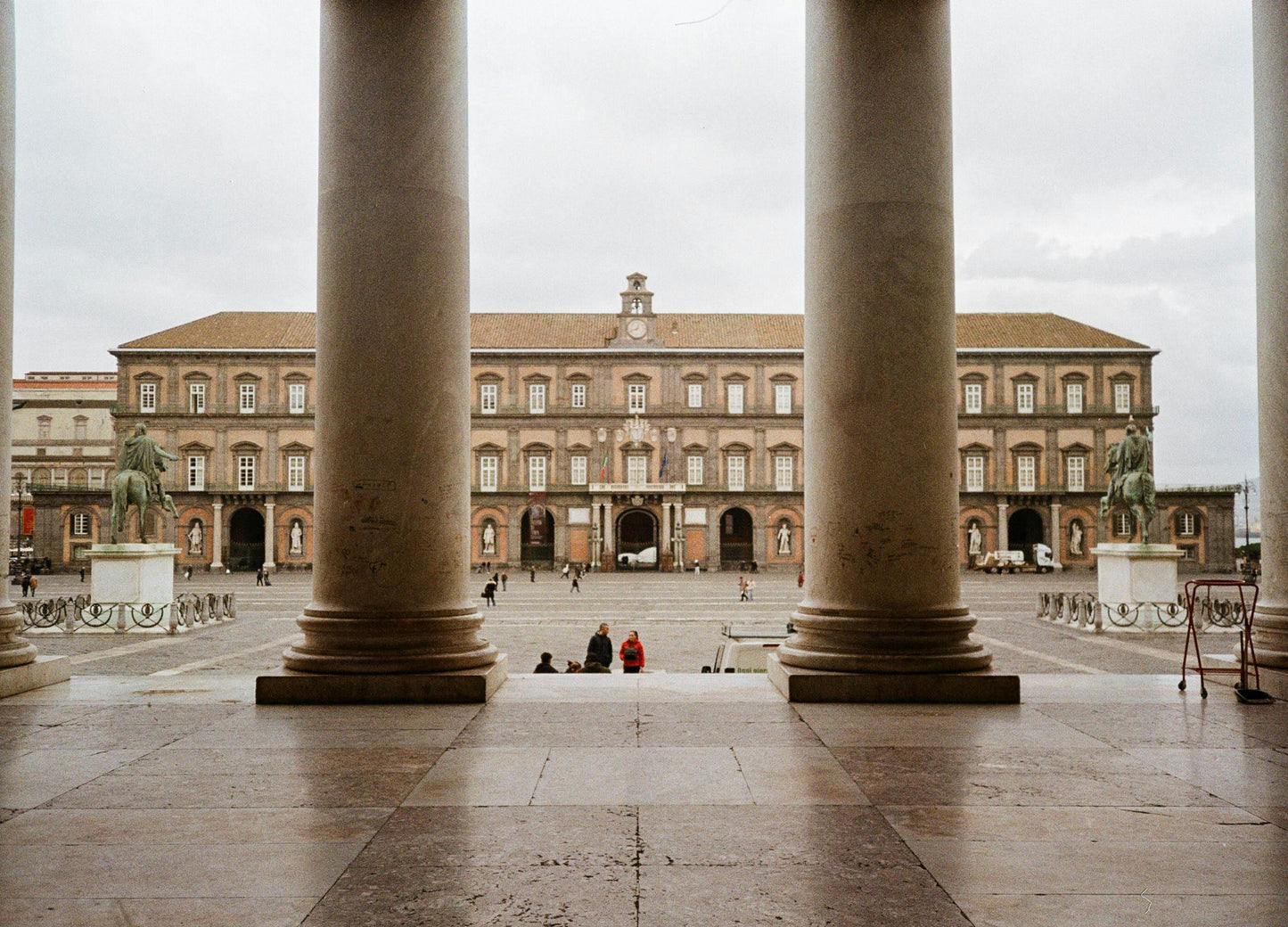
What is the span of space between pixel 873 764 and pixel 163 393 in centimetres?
6957

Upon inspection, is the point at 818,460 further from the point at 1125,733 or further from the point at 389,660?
the point at 389,660

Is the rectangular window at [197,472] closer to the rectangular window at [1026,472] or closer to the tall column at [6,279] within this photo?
the rectangular window at [1026,472]

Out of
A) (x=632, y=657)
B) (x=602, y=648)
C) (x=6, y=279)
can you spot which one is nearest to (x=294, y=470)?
(x=602, y=648)

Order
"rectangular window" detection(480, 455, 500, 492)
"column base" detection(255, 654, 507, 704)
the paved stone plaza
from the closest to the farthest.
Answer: "column base" detection(255, 654, 507, 704) < the paved stone plaza < "rectangular window" detection(480, 455, 500, 492)

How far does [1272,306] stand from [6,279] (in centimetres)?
941

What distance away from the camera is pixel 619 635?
23562mm

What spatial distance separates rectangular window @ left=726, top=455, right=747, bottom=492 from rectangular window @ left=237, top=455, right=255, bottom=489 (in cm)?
3061

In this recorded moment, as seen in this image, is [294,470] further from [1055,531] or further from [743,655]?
[743,655]

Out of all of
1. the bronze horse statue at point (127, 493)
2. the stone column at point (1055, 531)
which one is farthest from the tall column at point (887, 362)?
the stone column at point (1055, 531)

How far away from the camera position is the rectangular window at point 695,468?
223 ft

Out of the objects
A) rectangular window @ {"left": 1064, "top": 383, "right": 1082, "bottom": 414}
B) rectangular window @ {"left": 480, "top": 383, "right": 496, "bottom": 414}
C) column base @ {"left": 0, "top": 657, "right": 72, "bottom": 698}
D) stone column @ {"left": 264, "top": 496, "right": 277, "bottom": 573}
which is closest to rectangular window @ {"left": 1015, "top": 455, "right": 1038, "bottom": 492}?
rectangular window @ {"left": 1064, "top": 383, "right": 1082, "bottom": 414}

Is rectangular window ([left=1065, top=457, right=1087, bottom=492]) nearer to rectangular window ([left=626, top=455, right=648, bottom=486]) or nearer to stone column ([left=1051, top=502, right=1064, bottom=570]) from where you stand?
stone column ([left=1051, top=502, right=1064, bottom=570])

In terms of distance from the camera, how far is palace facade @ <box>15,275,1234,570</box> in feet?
218

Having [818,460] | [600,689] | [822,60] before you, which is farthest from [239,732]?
[822,60]
